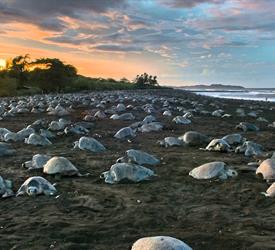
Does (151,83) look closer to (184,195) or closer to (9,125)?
(9,125)

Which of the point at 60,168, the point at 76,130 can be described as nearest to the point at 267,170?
the point at 60,168

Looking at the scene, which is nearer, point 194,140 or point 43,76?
point 194,140

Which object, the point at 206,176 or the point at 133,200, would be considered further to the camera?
the point at 206,176

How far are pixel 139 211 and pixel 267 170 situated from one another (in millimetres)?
2488

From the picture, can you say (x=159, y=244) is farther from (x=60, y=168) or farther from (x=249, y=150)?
(x=249, y=150)

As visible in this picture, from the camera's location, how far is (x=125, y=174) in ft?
23.8

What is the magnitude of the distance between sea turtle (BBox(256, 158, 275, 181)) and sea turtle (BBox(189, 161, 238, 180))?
37 centimetres

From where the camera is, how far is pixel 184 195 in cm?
649

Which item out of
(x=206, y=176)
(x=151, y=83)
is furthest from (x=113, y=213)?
(x=151, y=83)

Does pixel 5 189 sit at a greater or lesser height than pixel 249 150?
lesser

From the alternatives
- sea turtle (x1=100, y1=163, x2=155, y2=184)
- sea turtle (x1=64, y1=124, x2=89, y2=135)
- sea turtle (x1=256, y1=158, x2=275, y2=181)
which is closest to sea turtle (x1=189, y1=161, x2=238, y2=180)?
sea turtle (x1=256, y1=158, x2=275, y2=181)

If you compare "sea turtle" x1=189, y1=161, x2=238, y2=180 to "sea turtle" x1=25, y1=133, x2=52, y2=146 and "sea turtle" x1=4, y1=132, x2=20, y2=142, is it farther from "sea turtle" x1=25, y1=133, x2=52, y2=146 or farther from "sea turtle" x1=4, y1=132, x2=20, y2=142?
"sea turtle" x1=4, y1=132, x2=20, y2=142

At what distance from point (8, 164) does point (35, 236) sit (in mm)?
3874

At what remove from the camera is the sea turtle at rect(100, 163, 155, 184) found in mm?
7183
